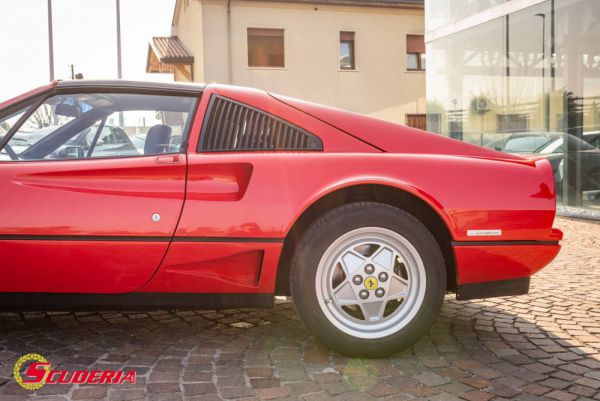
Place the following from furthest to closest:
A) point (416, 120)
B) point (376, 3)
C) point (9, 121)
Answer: point (416, 120) < point (376, 3) < point (9, 121)

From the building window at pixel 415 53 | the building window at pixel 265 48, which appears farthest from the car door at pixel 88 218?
the building window at pixel 415 53

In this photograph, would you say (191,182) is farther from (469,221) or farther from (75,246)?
(469,221)

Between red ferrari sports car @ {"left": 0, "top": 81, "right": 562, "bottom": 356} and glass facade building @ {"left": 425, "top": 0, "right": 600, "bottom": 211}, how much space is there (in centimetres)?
751

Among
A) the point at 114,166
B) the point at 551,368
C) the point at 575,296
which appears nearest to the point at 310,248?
the point at 114,166

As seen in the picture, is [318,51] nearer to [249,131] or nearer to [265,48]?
[265,48]

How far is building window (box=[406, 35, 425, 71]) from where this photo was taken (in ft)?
80.8

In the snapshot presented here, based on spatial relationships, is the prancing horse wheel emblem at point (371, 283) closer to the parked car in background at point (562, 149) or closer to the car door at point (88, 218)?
the car door at point (88, 218)

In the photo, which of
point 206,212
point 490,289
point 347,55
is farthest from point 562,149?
point 347,55

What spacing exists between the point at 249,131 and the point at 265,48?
20.5m

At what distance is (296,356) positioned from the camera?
121 inches

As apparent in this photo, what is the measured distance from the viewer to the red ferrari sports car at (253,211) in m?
2.88

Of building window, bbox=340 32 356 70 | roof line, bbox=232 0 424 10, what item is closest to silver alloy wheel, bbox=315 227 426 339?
roof line, bbox=232 0 424 10

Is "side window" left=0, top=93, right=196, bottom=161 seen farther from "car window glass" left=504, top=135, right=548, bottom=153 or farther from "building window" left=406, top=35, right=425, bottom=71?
"building window" left=406, top=35, right=425, bottom=71

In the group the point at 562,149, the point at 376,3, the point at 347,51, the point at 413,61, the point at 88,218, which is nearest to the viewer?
the point at 88,218
